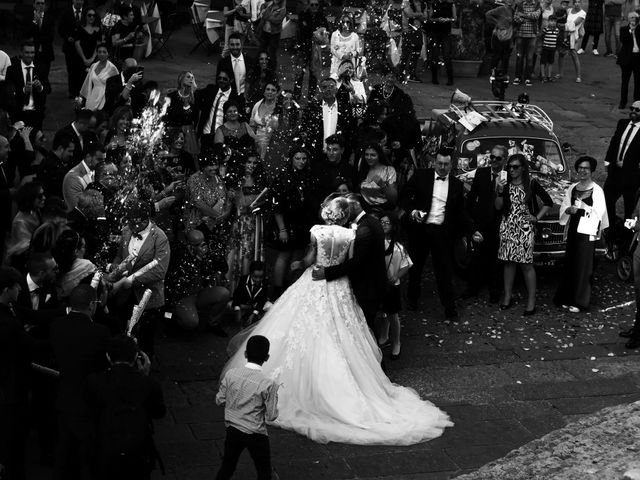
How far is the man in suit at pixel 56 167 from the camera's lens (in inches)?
533

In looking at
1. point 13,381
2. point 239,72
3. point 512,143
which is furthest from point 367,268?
point 239,72

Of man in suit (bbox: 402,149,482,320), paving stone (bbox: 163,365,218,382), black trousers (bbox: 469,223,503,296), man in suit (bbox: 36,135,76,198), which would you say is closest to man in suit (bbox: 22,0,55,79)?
man in suit (bbox: 36,135,76,198)

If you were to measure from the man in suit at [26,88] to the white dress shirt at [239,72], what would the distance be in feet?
8.75

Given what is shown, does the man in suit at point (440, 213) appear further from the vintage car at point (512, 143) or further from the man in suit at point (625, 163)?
the man in suit at point (625, 163)

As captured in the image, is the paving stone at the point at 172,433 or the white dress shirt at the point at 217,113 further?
the white dress shirt at the point at 217,113

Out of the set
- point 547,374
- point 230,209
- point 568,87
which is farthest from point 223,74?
point 568,87

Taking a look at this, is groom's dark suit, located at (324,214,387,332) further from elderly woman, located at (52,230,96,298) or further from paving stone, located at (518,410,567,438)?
elderly woman, located at (52,230,96,298)

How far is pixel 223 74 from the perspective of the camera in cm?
1650

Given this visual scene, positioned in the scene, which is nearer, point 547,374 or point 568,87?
point 547,374

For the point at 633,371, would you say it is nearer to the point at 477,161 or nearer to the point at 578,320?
the point at 578,320

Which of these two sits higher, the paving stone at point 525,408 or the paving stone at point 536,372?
the paving stone at point 525,408

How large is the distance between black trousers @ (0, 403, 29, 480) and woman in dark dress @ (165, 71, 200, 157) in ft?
23.4

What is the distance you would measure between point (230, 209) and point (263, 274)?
1000mm

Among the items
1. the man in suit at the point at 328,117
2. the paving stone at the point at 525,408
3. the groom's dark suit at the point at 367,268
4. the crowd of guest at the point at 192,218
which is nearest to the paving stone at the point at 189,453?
the crowd of guest at the point at 192,218
